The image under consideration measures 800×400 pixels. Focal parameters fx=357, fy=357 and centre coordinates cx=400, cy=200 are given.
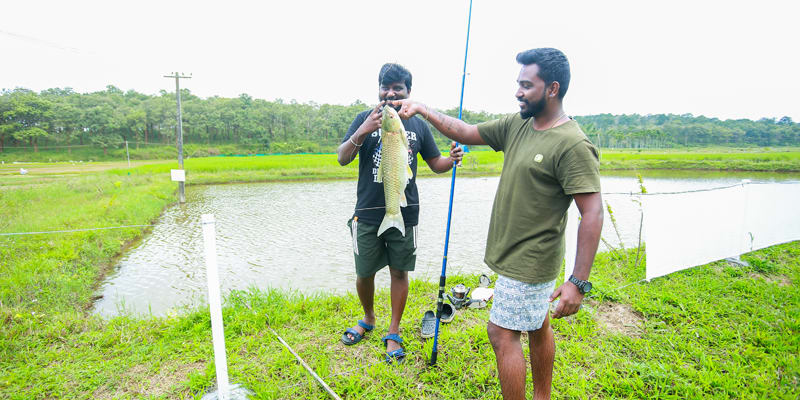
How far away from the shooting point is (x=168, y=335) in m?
3.36

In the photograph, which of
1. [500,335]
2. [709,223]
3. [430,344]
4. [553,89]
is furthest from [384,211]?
[709,223]

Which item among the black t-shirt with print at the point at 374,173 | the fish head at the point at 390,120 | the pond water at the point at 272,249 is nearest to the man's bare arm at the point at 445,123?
the fish head at the point at 390,120

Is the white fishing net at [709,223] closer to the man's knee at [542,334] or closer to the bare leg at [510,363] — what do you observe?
the man's knee at [542,334]

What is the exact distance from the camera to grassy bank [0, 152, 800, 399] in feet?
8.35

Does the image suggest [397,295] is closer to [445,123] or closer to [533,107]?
[445,123]

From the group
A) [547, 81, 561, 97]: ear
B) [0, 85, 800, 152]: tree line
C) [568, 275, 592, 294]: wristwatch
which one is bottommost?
[568, 275, 592, 294]: wristwatch

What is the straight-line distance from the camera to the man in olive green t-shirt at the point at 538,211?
1729mm

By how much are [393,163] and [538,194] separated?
38.5 inches

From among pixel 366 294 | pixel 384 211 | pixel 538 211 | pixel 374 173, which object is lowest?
pixel 366 294

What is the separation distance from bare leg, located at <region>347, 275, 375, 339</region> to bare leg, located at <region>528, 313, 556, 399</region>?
141cm

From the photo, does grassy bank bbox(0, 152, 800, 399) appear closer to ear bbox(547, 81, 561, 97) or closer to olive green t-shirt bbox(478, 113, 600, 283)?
olive green t-shirt bbox(478, 113, 600, 283)

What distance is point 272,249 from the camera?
870 cm

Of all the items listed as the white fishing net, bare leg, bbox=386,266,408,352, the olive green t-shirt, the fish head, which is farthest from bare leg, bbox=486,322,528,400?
the white fishing net

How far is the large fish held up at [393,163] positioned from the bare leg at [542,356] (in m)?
1.12
